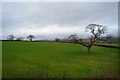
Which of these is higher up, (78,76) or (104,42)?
(104,42)

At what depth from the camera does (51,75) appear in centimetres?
1229

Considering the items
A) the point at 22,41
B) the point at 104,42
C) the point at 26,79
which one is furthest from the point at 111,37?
Result: the point at 26,79

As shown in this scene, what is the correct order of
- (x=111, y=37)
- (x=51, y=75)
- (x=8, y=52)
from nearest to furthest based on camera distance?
(x=51, y=75)
(x=8, y=52)
(x=111, y=37)

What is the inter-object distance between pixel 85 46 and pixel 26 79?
42.4ft

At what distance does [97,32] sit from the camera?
77.6ft

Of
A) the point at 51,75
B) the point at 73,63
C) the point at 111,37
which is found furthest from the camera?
the point at 111,37

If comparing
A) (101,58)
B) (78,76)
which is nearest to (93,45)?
(101,58)

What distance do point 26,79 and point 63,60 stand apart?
6.08 meters

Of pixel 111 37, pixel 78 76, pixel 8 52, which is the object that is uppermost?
pixel 111 37

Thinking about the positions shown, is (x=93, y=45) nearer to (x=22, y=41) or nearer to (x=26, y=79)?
(x=22, y=41)

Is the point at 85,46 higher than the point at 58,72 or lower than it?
higher

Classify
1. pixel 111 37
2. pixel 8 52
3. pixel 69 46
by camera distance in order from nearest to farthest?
pixel 8 52 < pixel 111 37 < pixel 69 46

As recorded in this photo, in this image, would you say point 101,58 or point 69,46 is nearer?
point 101,58

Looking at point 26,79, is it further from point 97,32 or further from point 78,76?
point 97,32
